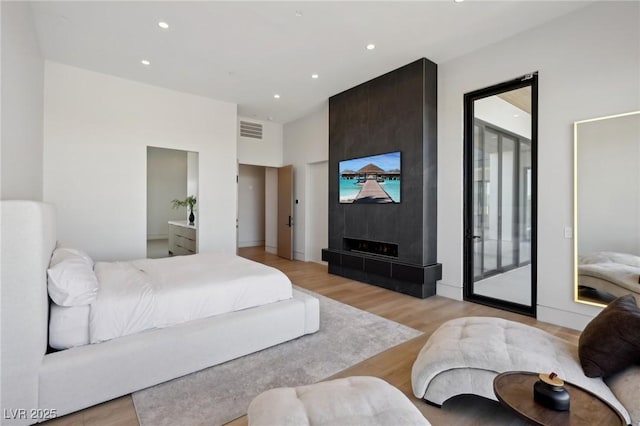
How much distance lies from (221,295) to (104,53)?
380 centimetres

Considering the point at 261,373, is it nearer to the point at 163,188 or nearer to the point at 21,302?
the point at 21,302

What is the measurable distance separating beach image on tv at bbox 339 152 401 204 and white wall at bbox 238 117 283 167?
8.17 ft

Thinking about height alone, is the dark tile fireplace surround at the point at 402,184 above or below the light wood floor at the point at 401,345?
above

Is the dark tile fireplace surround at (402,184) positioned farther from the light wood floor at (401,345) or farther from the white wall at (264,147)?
the white wall at (264,147)

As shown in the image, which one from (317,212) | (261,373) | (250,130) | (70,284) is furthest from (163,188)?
(261,373)

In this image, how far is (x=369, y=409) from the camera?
136 centimetres

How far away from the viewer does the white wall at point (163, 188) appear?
9.14 m

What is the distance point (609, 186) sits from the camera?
3029 millimetres

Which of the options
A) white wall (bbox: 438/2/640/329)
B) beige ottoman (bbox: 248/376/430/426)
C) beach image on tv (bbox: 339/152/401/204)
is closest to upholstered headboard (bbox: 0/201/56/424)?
beige ottoman (bbox: 248/376/430/426)

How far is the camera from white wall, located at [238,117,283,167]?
689cm

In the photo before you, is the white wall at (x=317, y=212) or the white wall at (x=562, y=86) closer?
the white wall at (x=562, y=86)

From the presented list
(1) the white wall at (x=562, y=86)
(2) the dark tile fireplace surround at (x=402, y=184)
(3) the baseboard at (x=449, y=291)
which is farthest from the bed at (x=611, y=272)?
(2) the dark tile fireplace surround at (x=402, y=184)

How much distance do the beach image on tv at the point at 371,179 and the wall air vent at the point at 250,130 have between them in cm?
266

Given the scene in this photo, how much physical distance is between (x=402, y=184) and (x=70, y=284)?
3.96 metres
